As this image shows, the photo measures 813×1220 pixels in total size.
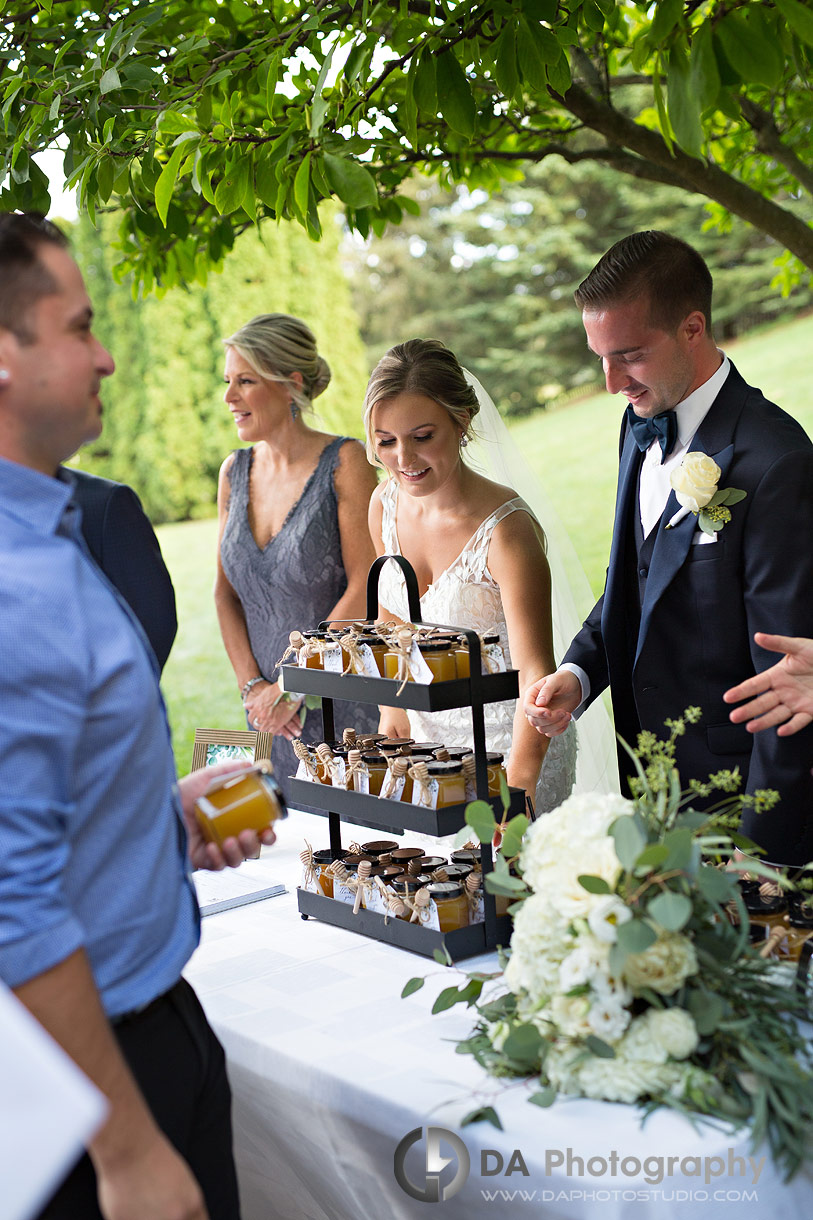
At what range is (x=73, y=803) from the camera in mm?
1171

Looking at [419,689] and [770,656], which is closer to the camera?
[419,689]

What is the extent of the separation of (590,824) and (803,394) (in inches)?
517

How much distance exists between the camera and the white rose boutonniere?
2.36 meters

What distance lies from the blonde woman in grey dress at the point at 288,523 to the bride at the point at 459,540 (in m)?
0.58

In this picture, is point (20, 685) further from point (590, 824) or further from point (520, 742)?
point (520, 742)

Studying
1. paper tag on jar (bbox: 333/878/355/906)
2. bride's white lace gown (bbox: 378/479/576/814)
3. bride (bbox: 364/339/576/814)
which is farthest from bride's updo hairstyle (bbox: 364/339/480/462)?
paper tag on jar (bbox: 333/878/355/906)

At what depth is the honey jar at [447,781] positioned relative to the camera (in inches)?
77.6

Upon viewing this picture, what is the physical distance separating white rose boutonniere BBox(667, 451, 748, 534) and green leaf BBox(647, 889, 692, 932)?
→ 121 centimetres

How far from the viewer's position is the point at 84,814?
1.21 metres

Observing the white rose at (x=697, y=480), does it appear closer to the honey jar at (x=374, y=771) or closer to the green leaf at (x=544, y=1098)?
the honey jar at (x=374, y=771)

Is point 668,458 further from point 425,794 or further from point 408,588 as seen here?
point 425,794

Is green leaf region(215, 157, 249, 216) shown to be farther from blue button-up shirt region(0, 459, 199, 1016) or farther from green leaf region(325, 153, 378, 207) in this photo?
blue button-up shirt region(0, 459, 199, 1016)

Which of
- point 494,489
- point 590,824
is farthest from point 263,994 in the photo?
point 494,489
